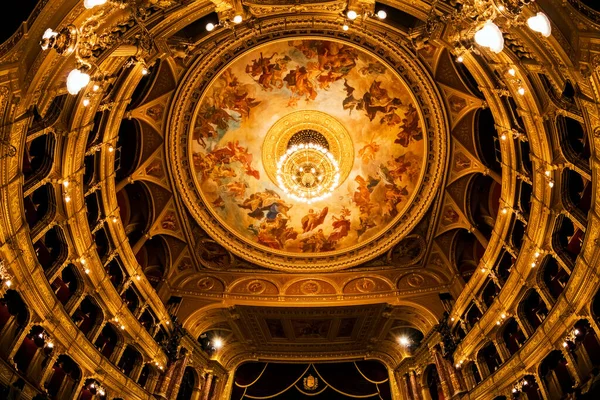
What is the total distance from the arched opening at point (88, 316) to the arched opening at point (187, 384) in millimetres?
4230

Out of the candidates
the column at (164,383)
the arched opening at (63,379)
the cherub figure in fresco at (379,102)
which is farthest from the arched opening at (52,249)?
the cherub figure in fresco at (379,102)

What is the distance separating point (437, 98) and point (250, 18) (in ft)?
22.0

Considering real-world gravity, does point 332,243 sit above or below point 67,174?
above

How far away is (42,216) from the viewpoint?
10.5m

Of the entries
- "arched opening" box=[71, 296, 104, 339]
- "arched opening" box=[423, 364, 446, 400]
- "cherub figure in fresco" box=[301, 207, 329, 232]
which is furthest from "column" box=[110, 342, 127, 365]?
"arched opening" box=[423, 364, 446, 400]

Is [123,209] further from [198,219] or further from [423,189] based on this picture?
[423,189]

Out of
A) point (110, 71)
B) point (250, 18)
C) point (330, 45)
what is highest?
point (330, 45)

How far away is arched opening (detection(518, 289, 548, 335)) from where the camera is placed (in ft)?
35.7

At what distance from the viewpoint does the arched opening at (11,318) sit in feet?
28.6

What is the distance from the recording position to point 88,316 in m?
11.9

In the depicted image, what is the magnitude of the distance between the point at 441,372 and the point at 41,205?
1242 centimetres

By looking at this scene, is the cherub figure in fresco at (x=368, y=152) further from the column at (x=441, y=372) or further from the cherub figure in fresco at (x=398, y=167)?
the column at (x=441, y=372)

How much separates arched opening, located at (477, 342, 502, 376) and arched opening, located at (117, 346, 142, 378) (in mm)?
10339

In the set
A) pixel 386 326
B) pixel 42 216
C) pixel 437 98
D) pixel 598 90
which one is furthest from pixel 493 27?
pixel 386 326
